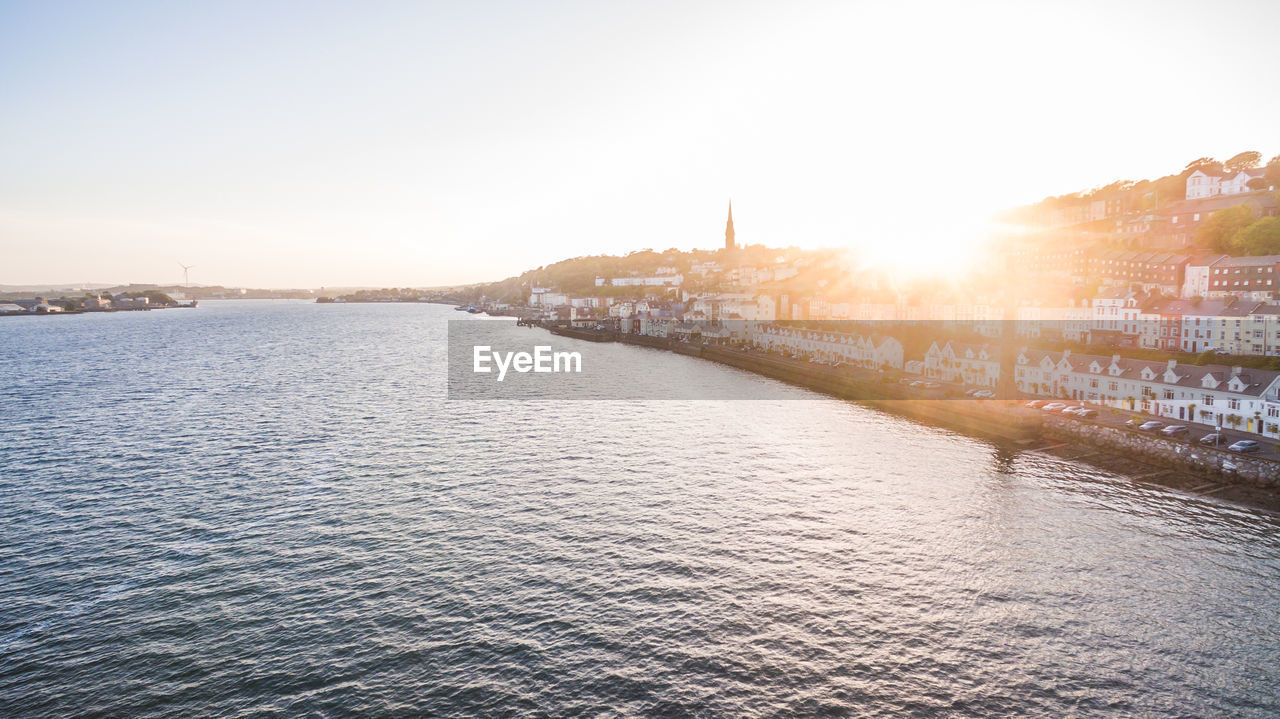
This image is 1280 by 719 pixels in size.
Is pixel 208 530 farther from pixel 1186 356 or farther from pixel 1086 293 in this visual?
pixel 1086 293

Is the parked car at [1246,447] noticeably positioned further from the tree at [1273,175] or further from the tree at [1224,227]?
the tree at [1273,175]

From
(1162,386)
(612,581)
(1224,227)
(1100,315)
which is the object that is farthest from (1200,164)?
(612,581)

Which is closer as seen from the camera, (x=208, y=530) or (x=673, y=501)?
(x=208, y=530)

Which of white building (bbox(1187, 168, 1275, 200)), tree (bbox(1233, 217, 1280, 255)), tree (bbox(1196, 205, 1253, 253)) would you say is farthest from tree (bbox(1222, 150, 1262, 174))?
tree (bbox(1233, 217, 1280, 255))

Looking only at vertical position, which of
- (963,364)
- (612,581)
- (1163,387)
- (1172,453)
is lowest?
(612,581)

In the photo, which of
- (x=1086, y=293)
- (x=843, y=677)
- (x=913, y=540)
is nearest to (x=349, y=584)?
(x=843, y=677)

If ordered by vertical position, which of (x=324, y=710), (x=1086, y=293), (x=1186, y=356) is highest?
(x=1086, y=293)

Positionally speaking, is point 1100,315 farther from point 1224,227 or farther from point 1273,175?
point 1273,175

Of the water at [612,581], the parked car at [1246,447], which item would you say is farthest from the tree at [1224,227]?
the water at [612,581]
